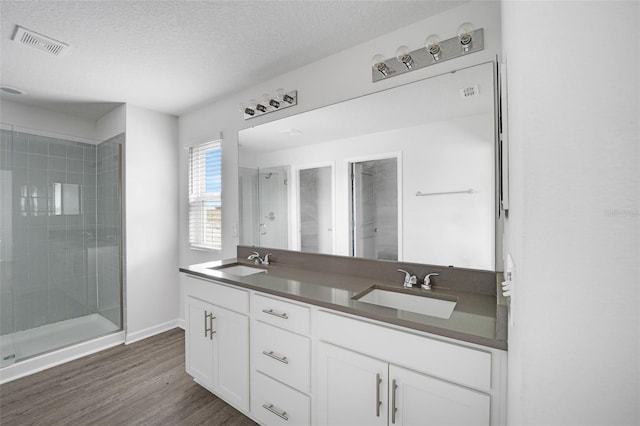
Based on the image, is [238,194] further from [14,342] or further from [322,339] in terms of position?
[14,342]

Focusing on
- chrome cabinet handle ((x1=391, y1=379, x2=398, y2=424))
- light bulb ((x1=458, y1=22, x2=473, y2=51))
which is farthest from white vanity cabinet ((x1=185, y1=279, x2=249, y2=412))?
light bulb ((x1=458, y1=22, x2=473, y2=51))

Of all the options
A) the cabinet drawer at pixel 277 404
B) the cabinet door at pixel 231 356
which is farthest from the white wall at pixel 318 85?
the cabinet drawer at pixel 277 404

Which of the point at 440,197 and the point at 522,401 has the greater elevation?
the point at 440,197

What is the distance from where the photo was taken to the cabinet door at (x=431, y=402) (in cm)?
106

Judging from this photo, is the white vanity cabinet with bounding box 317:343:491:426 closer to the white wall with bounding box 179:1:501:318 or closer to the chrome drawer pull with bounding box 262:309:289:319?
the chrome drawer pull with bounding box 262:309:289:319

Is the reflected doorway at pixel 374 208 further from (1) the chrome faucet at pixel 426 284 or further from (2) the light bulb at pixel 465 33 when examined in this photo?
(2) the light bulb at pixel 465 33

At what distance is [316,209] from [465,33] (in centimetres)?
139

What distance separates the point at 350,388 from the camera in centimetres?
135

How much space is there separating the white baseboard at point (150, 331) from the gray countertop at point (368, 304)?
5.04ft

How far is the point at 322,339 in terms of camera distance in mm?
1444

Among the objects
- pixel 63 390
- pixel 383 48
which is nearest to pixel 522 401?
pixel 383 48

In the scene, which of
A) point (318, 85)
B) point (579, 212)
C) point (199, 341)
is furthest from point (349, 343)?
point (318, 85)

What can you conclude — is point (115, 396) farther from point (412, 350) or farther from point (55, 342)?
point (412, 350)

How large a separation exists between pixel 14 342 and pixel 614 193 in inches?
157
